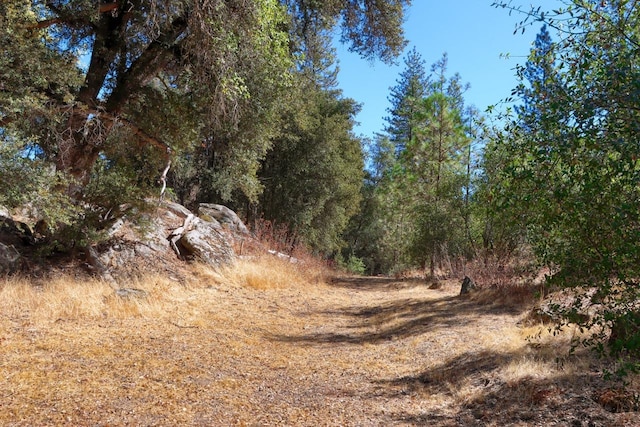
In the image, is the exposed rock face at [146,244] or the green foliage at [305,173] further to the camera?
the green foliage at [305,173]

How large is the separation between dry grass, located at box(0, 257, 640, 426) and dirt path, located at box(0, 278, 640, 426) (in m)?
0.02

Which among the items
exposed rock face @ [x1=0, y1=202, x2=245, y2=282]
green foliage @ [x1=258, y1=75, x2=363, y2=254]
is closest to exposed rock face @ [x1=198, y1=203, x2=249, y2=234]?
exposed rock face @ [x1=0, y1=202, x2=245, y2=282]

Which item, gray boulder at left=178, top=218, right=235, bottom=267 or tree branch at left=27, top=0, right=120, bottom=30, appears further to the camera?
gray boulder at left=178, top=218, right=235, bottom=267

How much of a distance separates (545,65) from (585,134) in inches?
33.9

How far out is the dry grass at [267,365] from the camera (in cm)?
353

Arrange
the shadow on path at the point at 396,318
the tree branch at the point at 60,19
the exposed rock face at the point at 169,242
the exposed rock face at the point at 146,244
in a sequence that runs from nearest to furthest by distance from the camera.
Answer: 1. the tree branch at the point at 60,19
2. the shadow on path at the point at 396,318
3. the exposed rock face at the point at 146,244
4. the exposed rock face at the point at 169,242

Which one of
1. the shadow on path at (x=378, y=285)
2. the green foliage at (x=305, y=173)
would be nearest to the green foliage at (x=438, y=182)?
the shadow on path at (x=378, y=285)

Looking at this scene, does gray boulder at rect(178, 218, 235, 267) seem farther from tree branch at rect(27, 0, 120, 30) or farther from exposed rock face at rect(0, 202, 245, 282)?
tree branch at rect(27, 0, 120, 30)

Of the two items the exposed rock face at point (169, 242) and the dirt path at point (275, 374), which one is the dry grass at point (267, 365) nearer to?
the dirt path at point (275, 374)

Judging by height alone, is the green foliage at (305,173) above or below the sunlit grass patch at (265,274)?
above

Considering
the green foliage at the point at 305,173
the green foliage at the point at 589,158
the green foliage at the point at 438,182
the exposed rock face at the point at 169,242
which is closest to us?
the green foliage at the point at 589,158

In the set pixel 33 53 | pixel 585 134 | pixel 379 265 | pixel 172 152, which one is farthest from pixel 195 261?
pixel 379 265

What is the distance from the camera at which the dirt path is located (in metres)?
3.49

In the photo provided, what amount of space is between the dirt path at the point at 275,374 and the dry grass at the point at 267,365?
0.02m
